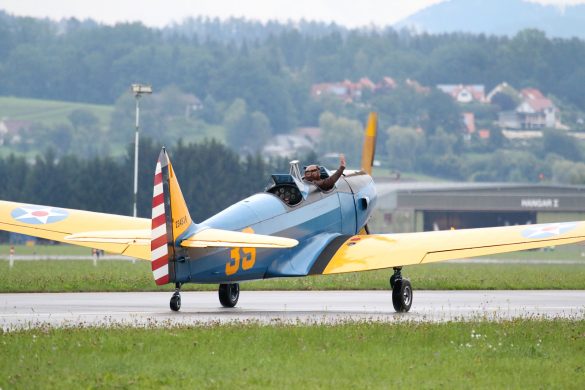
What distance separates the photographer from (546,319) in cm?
2138

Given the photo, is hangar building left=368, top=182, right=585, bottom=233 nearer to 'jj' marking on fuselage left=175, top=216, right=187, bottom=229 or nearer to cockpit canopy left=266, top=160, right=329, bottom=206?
cockpit canopy left=266, top=160, right=329, bottom=206

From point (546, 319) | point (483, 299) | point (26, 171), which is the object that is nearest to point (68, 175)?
point (26, 171)

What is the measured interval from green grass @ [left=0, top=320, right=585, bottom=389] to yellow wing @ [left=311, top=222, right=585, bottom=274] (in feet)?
9.98

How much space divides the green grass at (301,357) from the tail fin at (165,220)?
2482mm

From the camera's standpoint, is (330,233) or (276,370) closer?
(276,370)

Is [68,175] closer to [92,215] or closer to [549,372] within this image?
[92,215]

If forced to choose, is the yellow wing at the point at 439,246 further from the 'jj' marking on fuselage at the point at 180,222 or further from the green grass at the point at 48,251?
the green grass at the point at 48,251

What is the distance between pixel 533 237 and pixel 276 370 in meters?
8.45

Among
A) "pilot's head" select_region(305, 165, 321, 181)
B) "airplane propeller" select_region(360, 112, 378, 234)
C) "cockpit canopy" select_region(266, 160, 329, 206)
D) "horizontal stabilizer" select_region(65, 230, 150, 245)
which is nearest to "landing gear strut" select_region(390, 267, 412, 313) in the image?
"cockpit canopy" select_region(266, 160, 329, 206)

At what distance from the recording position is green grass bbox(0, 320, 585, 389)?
1509cm

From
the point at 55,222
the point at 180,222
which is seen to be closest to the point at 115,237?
the point at 180,222

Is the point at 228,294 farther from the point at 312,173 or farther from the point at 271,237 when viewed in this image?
the point at 271,237

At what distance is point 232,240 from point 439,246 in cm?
396

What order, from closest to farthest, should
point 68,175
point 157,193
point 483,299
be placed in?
point 157,193 < point 483,299 < point 68,175
